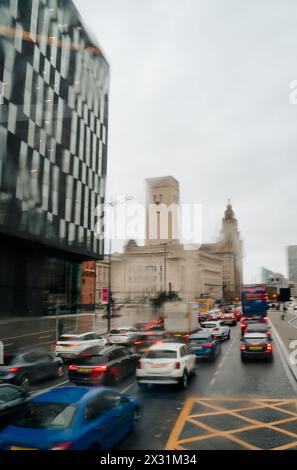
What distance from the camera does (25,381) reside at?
13453 mm

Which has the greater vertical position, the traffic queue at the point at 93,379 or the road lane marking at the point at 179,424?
the traffic queue at the point at 93,379

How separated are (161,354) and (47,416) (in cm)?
737

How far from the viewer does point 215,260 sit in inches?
6220

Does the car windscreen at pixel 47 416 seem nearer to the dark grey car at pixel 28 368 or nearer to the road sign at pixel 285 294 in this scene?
the dark grey car at pixel 28 368

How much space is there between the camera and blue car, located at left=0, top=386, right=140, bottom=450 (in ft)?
20.4

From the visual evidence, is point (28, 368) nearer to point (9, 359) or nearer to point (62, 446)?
point (9, 359)

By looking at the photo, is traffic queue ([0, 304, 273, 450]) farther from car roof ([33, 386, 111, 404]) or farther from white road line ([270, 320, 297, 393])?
white road line ([270, 320, 297, 393])

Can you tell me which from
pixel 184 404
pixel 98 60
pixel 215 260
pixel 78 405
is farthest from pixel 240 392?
pixel 215 260

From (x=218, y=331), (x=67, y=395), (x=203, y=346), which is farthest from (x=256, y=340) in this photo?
(x=67, y=395)

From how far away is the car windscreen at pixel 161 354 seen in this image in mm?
13585

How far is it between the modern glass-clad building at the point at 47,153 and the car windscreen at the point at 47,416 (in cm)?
2701

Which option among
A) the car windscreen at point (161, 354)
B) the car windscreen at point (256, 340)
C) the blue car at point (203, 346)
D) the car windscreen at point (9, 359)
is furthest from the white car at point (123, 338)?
the car windscreen at point (161, 354)
